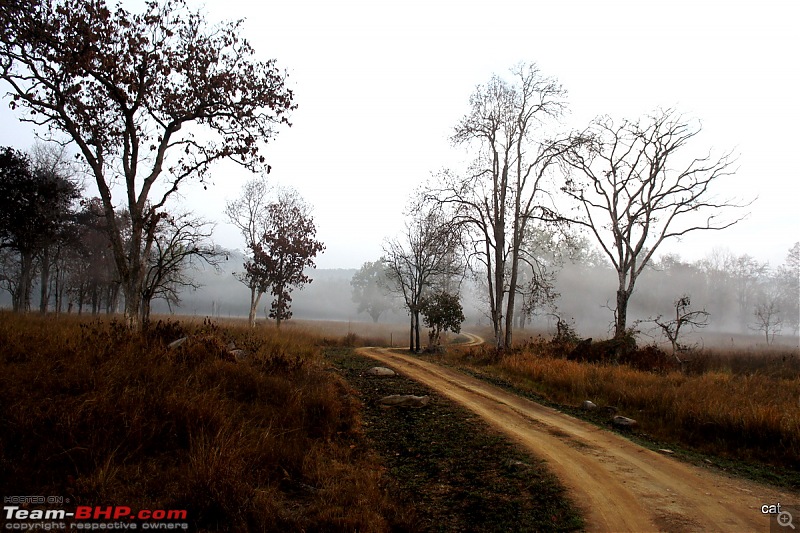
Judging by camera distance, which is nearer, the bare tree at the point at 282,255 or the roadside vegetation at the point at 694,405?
the roadside vegetation at the point at 694,405

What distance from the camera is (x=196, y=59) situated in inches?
484

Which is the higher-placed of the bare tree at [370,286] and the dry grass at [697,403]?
the bare tree at [370,286]

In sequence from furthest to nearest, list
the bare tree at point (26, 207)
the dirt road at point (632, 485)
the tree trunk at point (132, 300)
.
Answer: the bare tree at point (26, 207) → the tree trunk at point (132, 300) → the dirt road at point (632, 485)

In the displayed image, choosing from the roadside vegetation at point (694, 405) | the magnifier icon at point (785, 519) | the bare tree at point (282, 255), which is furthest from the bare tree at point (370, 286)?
the magnifier icon at point (785, 519)

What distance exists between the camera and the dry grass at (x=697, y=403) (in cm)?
682

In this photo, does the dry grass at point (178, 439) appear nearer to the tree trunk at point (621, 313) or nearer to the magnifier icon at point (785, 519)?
the magnifier icon at point (785, 519)

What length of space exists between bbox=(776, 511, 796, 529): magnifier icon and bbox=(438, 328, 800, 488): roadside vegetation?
1447 mm

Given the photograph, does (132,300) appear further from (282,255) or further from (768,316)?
(768,316)

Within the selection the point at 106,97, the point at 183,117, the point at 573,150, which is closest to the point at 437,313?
the point at 573,150

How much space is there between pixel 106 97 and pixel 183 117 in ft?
6.79

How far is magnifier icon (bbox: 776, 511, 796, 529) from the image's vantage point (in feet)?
13.5

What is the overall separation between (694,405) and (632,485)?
4539 millimetres

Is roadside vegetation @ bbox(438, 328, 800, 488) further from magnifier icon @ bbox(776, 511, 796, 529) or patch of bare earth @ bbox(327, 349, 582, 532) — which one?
patch of bare earth @ bbox(327, 349, 582, 532)

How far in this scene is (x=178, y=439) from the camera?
525 cm
